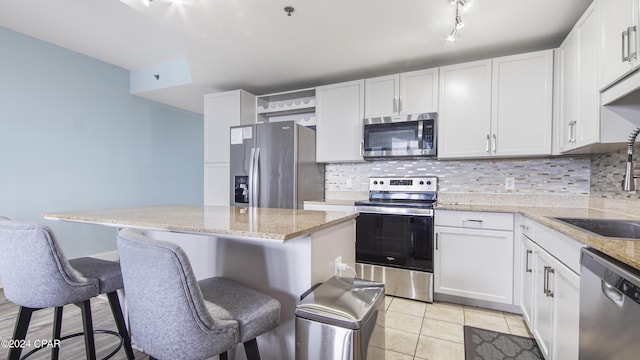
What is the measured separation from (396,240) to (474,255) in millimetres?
633

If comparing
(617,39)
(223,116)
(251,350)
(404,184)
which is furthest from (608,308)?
(223,116)

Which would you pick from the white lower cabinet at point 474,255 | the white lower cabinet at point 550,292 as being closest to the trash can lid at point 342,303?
the white lower cabinet at point 550,292

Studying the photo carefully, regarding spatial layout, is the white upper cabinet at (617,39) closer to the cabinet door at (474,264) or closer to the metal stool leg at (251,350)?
the cabinet door at (474,264)

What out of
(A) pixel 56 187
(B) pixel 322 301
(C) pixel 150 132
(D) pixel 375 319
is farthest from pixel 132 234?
(C) pixel 150 132

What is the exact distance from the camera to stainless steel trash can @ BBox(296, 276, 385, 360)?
96 centimetres

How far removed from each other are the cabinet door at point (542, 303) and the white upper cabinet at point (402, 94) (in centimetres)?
157

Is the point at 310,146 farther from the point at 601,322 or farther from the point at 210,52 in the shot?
the point at 601,322

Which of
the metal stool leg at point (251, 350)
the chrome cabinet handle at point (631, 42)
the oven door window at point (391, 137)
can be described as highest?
the chrome cabinet handle at point (631, 42)

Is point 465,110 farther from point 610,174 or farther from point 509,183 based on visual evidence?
point 610,174

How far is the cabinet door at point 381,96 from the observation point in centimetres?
292

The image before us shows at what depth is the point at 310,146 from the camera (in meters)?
3.24

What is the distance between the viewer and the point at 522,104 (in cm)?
245

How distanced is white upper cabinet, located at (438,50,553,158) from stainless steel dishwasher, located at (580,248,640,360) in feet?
5.35

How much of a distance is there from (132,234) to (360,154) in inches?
95.0
